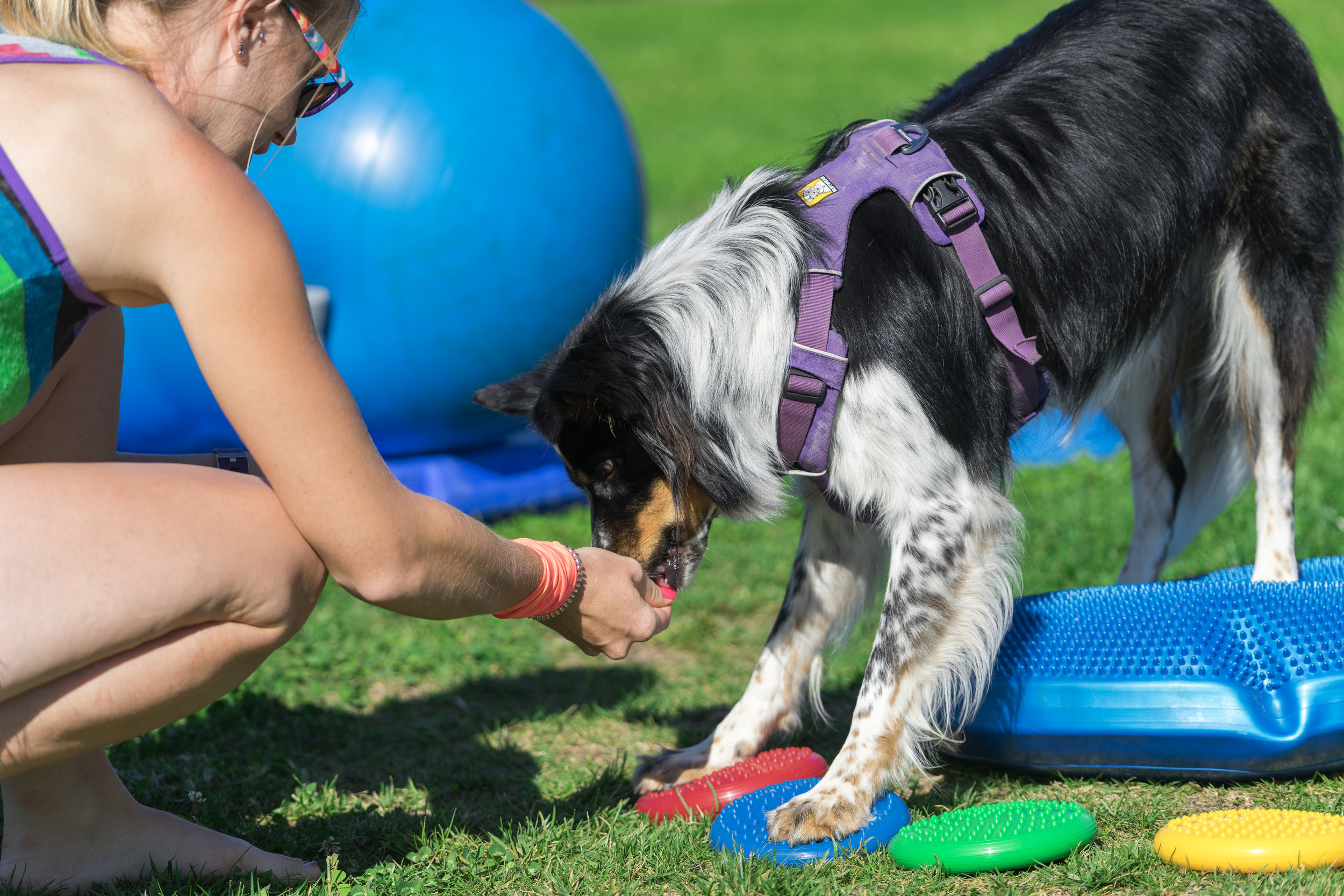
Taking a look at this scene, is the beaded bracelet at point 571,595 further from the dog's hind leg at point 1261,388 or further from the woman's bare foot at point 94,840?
the dog's hind leg at point 1261,388

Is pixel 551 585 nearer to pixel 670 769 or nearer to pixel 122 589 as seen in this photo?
pixel 122 589

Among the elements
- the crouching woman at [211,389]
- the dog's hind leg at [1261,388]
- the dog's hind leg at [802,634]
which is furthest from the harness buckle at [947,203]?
the crouching woman at [211,389]

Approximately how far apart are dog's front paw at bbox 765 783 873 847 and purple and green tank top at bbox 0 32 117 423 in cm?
164

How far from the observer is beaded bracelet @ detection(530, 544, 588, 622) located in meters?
2.30

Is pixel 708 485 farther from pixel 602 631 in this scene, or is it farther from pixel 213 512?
pixel 213 512

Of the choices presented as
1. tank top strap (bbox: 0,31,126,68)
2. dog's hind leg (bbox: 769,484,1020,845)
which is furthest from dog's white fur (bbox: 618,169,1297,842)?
tank top strap (bbox: 0,31,126,68)

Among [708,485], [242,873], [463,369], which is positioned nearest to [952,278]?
[708,485]

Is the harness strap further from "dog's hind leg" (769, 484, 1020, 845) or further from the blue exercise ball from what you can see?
the blue exercise ball

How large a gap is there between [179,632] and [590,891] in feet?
3.07

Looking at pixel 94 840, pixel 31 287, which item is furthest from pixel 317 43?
pixel 94 840

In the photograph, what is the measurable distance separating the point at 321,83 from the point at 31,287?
0.66m

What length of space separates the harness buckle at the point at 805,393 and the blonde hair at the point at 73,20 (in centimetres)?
140

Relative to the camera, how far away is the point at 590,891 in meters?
2.34

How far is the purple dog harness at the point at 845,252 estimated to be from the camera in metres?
2.66
